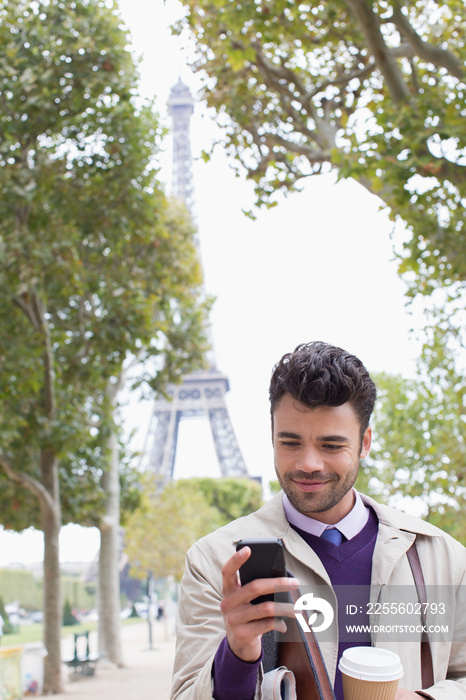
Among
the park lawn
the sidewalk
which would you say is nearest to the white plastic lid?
the sidewalk

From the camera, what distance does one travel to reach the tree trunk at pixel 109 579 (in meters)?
14.1

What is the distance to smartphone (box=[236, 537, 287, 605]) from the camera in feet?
4.25

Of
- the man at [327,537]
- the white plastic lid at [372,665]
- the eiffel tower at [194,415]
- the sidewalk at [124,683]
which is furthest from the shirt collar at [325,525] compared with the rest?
the eiffel tower at [194,415]

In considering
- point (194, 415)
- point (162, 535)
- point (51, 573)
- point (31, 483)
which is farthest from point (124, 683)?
point (194, 415)

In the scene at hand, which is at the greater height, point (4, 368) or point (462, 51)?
point (462, 51)

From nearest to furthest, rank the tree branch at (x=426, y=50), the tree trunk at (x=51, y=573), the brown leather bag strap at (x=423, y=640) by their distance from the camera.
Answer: the brown leather bag strap at (x=423, y=640), the tree branch at (x=426, y=50), the tree trunk at (x=51, y=573)

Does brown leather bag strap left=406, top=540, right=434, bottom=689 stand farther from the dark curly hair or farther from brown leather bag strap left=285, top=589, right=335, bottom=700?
the dark curly hair

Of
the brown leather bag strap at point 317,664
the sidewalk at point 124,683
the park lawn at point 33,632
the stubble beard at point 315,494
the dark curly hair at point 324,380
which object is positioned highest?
the dark curly hair at point 324,380

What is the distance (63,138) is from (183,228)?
19.0 ft

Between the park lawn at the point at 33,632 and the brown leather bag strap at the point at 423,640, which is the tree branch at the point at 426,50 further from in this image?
the park lawn at the point at 33,632

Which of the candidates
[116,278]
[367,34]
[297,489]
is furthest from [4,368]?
[297,489]

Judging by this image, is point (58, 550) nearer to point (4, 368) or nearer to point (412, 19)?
point (4, 368)

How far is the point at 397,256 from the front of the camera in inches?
234

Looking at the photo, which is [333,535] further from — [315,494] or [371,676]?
[371,676]
